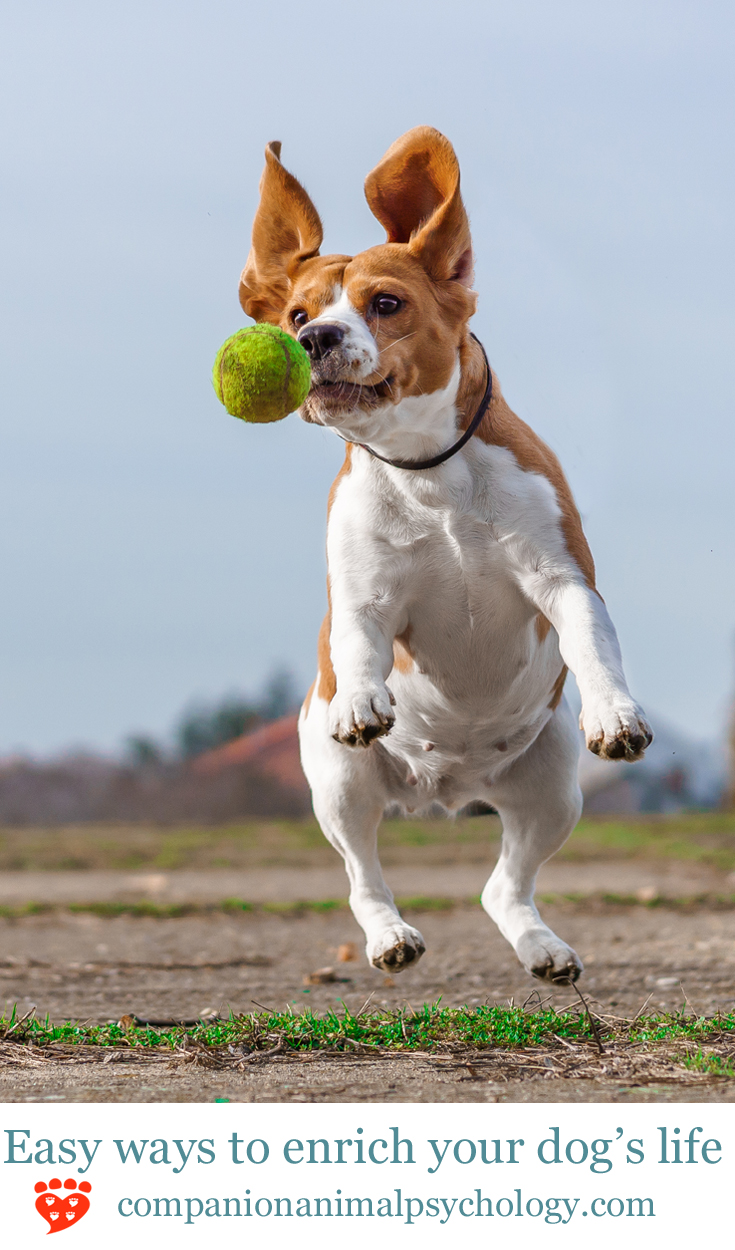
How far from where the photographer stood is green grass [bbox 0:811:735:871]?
13156mm

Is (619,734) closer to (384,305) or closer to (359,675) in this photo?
(359,675)

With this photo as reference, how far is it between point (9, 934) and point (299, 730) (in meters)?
3.98

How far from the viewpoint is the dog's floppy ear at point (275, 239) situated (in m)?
4.16

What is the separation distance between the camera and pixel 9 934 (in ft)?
26.3

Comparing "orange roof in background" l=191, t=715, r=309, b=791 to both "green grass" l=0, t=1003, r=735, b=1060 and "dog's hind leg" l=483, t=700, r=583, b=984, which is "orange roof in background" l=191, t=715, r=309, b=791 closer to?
"dog's hind leg" l=483, t=700, r=583, b=984

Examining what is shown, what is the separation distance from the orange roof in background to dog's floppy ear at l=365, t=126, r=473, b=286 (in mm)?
10376

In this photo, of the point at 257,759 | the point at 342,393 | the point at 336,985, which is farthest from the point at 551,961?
the point at 257,759

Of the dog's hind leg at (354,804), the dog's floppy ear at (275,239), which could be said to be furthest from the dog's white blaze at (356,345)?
the dog's hind leg at (354,804)

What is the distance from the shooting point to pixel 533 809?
187 inches

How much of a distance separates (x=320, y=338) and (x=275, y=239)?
A: 2.70ft

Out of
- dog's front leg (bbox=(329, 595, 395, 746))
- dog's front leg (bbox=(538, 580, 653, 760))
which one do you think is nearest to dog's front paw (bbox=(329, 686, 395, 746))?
dog's front leg (bbox=(329, 595, 395, 746))

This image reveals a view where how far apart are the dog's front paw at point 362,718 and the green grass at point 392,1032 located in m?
1.03

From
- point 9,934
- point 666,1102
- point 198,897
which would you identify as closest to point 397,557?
point 666,1102

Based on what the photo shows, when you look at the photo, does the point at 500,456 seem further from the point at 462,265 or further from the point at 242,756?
the point at 242,756
